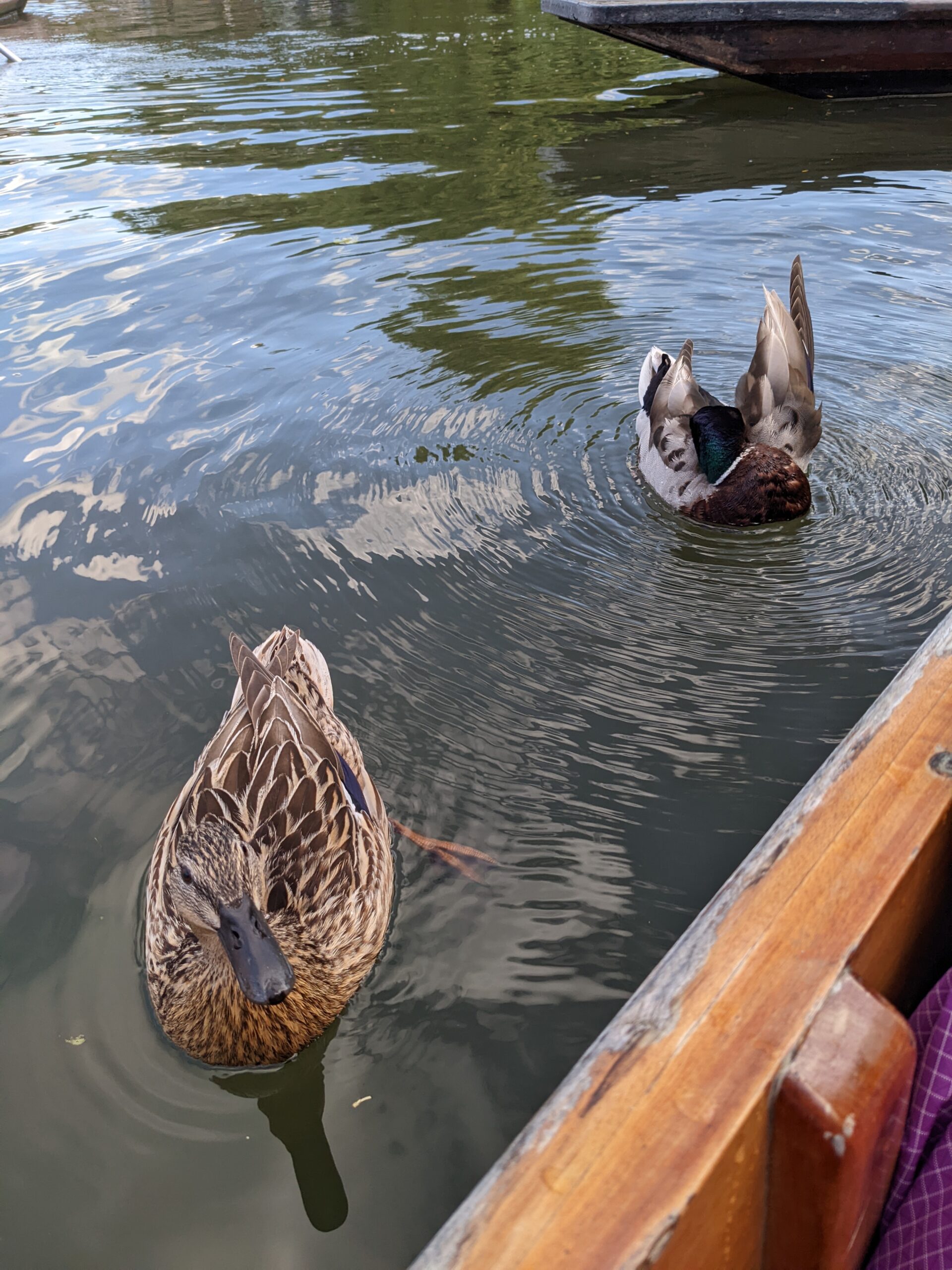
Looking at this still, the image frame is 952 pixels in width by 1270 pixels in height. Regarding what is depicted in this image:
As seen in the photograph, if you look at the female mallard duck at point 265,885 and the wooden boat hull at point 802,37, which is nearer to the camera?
the female mallard duck at point 265,885

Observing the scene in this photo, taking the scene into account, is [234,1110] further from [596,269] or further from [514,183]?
[514,183]

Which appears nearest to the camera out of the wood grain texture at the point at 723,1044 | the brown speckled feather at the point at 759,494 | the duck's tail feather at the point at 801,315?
the wood grain texture at the point at 723,1044

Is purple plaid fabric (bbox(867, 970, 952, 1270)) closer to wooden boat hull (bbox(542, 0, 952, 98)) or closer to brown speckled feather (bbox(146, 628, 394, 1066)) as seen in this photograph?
brown speckled feather (bbox(146, 628, 394, 1066))

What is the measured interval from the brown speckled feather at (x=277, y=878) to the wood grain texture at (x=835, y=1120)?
1.65m

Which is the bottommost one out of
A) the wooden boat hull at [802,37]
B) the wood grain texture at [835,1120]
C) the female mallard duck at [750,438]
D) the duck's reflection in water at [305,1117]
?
the duck's reflection in water at [305,1117]

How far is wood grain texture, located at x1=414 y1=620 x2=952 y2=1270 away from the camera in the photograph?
2.87ft

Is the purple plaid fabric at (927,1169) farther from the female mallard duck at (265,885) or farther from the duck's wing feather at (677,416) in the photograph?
the duck's wing feather at (677,416)

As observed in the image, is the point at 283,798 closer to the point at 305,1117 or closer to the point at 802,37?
the point at 305,1117

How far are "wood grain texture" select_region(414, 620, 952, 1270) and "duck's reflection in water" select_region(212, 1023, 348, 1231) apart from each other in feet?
4.41

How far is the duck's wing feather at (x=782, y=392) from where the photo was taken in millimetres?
4711

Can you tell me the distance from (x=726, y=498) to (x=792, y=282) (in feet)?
4.84

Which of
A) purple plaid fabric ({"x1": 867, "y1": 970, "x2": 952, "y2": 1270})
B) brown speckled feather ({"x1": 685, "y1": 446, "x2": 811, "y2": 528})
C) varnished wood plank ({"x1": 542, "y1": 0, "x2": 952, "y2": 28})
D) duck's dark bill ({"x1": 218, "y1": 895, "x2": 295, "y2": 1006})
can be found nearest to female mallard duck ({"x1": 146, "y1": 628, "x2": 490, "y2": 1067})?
duck's dark bill ({"x1": 218, "y1": 895, "x2": 295, "y2": 1006})

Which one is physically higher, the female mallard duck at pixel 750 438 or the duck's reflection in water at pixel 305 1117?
the female mallard duck at pixel 750 438

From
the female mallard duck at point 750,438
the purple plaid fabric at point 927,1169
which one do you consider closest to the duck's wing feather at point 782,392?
the female mallard duck at point 750,438
